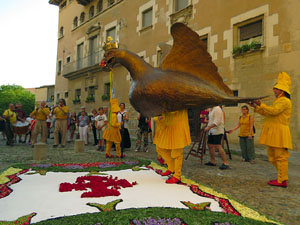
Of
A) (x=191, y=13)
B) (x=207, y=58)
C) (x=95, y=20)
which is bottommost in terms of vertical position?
(x=207, y=58)

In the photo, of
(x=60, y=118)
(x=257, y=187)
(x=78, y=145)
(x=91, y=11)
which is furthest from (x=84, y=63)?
(x=257, y=187)

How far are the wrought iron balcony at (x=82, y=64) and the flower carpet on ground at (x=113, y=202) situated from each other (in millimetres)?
15043

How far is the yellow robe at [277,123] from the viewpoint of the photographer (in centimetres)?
358

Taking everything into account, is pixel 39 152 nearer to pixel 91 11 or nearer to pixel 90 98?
pixel 90 98

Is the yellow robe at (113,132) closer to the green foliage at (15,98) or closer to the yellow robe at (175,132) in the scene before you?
the yellow robe at (175,132)

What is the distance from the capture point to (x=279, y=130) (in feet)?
12.1

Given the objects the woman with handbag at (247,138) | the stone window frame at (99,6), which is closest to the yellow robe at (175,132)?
the woman with handbag at (247,138)

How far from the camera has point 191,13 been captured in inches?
445

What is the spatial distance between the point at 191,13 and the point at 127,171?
9487 millimetres

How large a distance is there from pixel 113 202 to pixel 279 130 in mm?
2808

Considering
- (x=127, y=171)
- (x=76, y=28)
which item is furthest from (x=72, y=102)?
(x=127, y=171)

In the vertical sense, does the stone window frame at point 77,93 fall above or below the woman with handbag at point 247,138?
above

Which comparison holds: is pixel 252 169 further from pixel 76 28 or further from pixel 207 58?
pixel 76 28

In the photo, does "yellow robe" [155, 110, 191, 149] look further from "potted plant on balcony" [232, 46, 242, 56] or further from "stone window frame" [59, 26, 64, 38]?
"stone window frame" [59, 26, 64, 38]
